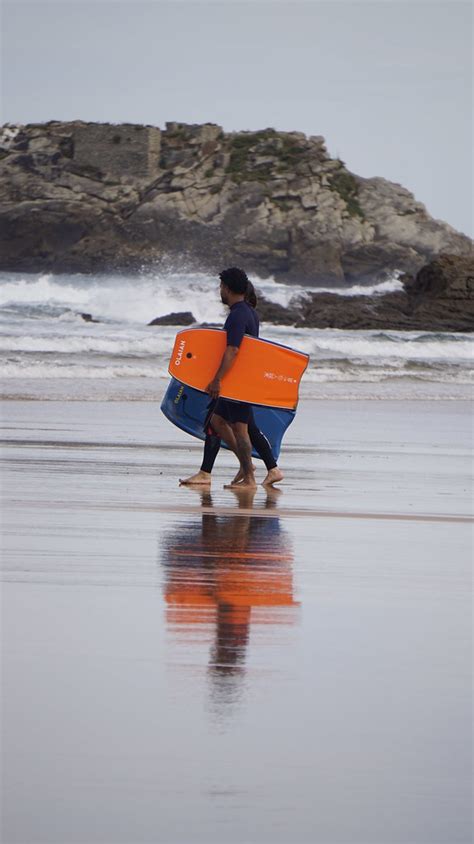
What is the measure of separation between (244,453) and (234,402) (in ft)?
1.11

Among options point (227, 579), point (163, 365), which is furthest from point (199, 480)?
point (163, 365)

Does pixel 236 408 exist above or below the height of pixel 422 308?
above

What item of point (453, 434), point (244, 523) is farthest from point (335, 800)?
point (453, 434)

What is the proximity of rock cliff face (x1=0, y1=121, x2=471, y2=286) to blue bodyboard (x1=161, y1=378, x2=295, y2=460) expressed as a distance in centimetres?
8394

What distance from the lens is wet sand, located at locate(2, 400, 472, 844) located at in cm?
254

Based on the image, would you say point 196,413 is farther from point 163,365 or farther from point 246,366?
point 163,365

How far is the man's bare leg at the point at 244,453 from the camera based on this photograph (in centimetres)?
815

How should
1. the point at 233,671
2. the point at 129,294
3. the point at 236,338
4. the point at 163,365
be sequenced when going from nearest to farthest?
the point at 233,671 → the point at 236,338 → the point at 163,365 → the point at 129,294

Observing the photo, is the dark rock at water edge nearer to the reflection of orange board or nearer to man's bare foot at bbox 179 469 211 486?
the reflection of orange board

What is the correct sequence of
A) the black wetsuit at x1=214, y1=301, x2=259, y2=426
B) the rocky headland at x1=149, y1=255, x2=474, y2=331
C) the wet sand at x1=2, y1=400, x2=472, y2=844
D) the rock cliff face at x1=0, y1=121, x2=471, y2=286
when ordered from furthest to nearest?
the rock cliff face at x1=0, y1=121, x2=471, y2=286
the rocky headland at x1=149, y1=255, x2=474, y2=331
the black wetsuit at x1=214, y1=301, x2=259, y2=426
the wet sand at x1=2, y1=400, x2=472, y2=844

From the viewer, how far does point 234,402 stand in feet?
27.3

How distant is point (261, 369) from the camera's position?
8.57m

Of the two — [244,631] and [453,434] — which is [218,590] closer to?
[244,631]

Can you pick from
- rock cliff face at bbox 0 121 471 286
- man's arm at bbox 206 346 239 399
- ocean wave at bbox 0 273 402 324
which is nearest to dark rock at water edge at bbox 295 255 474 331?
ocean wave at bbox 0 273 402 324
